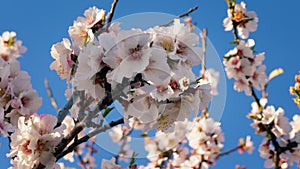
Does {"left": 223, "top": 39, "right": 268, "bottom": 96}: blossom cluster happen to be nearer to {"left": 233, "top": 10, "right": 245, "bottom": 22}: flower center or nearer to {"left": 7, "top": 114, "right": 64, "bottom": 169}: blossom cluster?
{"left": 233, "top": 10, "right": 245, "bottom": 22}: flower center

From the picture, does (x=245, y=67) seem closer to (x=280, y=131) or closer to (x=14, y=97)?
(x=280, y=131)

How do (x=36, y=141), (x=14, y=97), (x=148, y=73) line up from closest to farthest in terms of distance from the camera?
(x=148, y=73) → (x=36, y=141) → (x=14, y=97)

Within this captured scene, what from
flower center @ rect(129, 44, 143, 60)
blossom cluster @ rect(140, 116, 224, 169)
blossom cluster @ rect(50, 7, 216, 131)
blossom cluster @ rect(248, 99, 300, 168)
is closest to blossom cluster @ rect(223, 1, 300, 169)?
blossom cluster @ rect(248, 99, 300, 168)

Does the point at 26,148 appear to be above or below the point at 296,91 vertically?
below

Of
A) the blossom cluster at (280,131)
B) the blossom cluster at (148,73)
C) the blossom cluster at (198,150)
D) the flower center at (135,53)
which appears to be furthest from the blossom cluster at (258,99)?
the flower center at (135,53)

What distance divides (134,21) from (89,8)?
1.94ft

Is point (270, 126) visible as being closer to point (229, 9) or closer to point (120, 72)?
point (229, 9)

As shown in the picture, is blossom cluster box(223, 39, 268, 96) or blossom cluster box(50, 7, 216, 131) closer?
blossom cluster box(50, 7, 216, 131)

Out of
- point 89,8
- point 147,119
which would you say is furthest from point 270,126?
point 147,119

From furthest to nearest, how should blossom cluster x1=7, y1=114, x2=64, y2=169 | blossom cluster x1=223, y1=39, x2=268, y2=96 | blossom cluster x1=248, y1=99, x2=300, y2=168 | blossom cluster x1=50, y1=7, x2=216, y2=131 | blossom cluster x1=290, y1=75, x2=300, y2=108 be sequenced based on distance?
blossom cluster x1=223, y1=39, x2=268, y2=96 → blossom cluster x1=248, y1=99, x2=300, y2=168 → blossom cluster x1=290, y1=75, x2=300, y2=108 → blossom cluster x1=7, y1=114, x2=64, y2=169 → blossom cluster x1=50, y1=7, x2=216, y2=131

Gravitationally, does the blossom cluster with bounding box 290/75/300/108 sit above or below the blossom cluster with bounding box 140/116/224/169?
below

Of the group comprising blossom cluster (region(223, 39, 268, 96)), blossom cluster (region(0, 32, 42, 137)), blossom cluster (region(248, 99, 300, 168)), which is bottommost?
blossom cluster (region(0, 32, 42, 137))

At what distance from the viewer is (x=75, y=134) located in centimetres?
137

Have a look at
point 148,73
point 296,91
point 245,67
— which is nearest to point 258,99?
point 245,67
